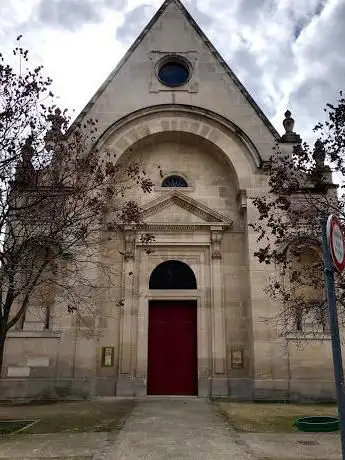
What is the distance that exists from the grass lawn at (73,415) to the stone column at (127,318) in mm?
1053

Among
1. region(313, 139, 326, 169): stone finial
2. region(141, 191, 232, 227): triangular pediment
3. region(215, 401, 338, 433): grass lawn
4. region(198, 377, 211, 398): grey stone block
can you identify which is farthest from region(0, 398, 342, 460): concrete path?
region(141, 191, 232, 227): triangular pediment

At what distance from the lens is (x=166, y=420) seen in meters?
9.74

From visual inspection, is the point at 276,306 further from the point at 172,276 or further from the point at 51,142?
the point at 51,142

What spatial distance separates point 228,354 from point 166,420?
494 centimetres

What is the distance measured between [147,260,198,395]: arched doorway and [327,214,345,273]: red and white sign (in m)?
10.6

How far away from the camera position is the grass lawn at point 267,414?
889 cm

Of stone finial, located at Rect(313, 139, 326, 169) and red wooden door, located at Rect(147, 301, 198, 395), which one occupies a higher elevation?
stone finial, located at Rect(313, 139, 326, 169)

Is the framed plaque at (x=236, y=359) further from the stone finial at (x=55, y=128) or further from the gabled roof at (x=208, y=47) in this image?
the stone finial at (x=55, y=128)

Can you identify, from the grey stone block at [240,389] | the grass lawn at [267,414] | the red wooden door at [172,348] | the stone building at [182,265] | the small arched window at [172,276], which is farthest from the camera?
the small arched window at [172,276]

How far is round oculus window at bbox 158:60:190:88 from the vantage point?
54.7 feet

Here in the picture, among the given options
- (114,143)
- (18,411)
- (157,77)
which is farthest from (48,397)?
(157,77)

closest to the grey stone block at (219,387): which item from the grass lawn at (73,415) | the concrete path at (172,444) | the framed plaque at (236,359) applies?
the framed plaque at (236,359)

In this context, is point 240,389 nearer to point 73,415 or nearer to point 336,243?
point 73,415

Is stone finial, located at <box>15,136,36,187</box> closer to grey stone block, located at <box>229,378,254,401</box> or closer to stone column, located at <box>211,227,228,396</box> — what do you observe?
stone column, located at <box>211,227,228,396</box>
